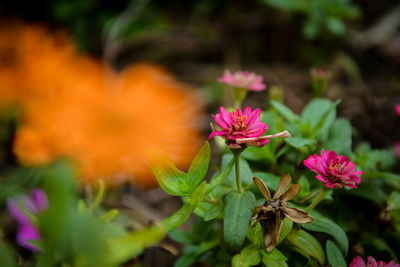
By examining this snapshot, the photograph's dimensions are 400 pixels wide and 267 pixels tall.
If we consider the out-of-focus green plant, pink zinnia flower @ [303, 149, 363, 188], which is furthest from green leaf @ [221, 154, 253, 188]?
the out-of-focus green plant

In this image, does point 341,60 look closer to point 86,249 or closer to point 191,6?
point 191,6

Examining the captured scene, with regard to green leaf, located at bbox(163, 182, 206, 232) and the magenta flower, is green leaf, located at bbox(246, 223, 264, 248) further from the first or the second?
the magenta flower

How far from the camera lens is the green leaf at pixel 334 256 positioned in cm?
50

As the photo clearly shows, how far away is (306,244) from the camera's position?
19.4 inches

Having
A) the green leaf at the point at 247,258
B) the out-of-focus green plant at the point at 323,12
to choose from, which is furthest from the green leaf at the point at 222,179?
the out-of-focus green plant at the point at 323,12

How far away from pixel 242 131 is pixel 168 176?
0.13 meters

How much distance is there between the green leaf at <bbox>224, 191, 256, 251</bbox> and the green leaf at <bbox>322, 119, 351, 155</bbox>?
0.61ft

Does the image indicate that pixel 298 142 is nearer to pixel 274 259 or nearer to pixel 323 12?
pixel 274 259

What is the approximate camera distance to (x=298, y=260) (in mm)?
549

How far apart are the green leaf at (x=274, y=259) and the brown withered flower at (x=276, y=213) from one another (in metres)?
0.02

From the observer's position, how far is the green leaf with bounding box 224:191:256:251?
453mm

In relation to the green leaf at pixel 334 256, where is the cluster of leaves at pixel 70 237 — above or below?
above

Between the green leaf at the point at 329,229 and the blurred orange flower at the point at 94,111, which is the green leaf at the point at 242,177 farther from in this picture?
the blurred orange flower at the point at 94,111

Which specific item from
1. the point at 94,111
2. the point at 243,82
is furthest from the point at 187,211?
the point at 94,111
